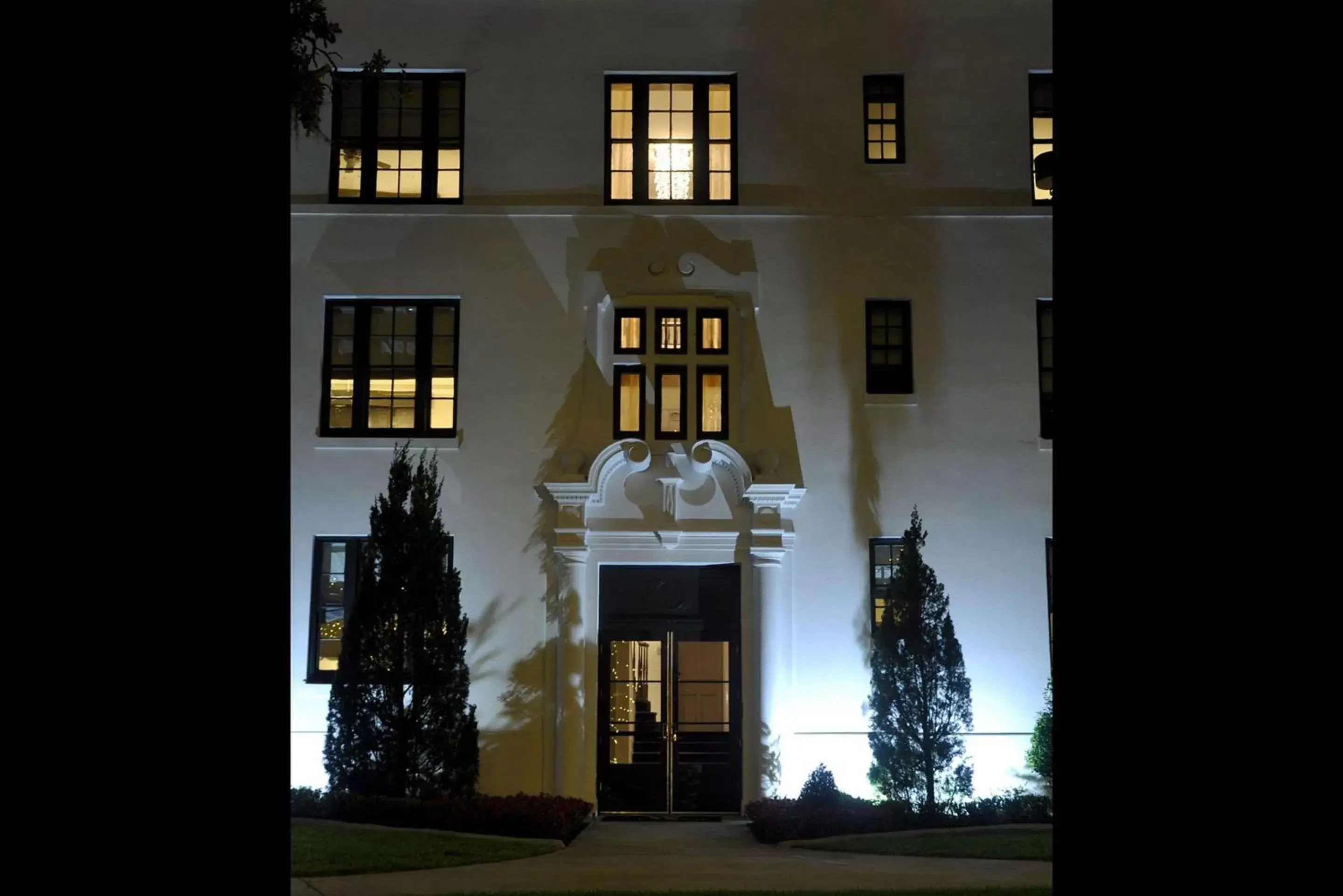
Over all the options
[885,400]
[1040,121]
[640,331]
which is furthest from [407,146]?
[1040,121]

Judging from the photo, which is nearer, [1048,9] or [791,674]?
[791,674]

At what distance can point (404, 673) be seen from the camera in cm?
1563

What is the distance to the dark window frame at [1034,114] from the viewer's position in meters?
17.5

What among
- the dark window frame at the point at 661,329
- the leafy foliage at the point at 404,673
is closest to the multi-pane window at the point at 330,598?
the leafy foliage at the point at 404,673

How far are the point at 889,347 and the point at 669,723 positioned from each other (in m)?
5.53

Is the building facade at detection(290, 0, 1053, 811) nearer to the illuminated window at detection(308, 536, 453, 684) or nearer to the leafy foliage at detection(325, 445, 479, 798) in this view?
the illuminated window at detection(308, 536, 453, 684)

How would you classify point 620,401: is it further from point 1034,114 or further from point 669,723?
point 1034,114

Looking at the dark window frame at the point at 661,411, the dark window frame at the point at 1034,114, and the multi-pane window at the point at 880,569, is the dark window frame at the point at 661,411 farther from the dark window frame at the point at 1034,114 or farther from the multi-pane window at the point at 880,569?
the dark window frame at the point at 1034,114
